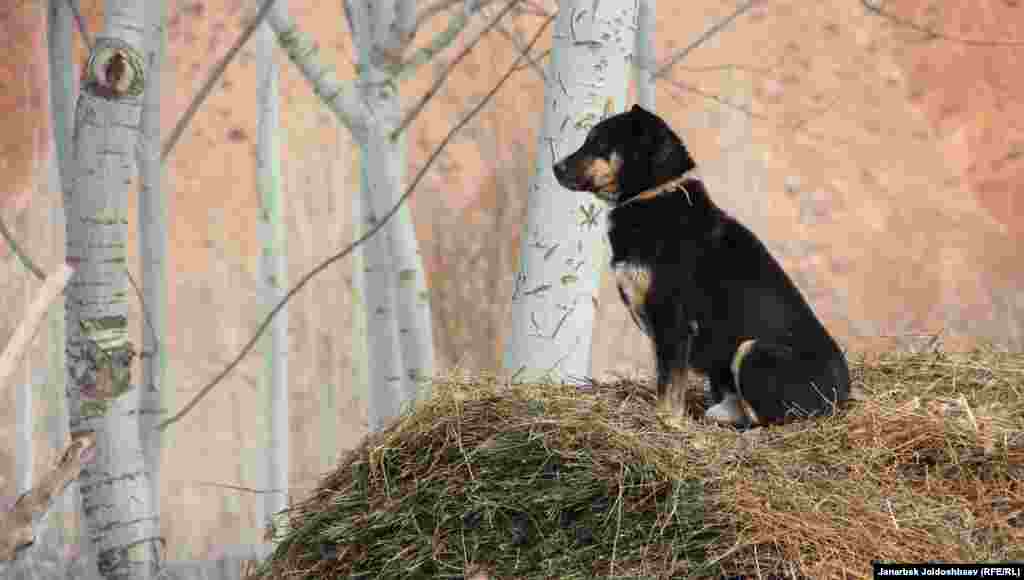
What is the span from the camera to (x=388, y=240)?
23.2ft

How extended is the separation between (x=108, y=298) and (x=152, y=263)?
351 centimetres

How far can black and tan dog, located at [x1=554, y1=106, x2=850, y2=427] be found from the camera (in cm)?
420

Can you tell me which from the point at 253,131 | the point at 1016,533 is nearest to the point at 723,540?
the point at 1016,533

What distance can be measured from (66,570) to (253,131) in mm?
9992

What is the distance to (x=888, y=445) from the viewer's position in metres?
3.88

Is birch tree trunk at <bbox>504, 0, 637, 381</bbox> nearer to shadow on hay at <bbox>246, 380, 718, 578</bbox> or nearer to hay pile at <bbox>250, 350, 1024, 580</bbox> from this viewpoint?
hay pile at <bbox>250, 350, 1024, 580</bbox>

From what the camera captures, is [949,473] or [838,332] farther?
[838,332]

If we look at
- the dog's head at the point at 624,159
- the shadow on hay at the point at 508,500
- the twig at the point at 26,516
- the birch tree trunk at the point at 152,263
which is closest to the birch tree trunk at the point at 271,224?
the birch tree trunk at the point at 152,263

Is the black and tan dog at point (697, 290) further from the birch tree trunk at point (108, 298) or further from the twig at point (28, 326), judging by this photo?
the twig at point (28, 326)

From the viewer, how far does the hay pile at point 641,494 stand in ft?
Answer: 10.6

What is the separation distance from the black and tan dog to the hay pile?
19 cm

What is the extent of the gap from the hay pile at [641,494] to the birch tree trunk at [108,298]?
2.79ft

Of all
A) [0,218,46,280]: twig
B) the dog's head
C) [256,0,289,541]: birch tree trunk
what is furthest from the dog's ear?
[256,0,289,541]: birch tree trunk

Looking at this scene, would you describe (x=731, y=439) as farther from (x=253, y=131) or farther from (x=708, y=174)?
(x=253, y=131)
